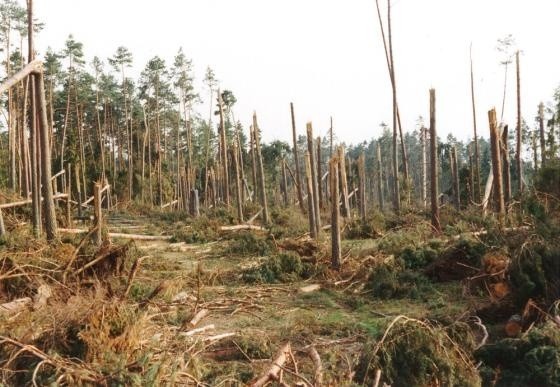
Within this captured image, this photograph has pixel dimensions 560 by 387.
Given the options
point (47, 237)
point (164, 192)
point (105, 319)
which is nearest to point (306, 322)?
point (105, 319)

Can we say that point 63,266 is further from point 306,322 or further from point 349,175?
point 349,175

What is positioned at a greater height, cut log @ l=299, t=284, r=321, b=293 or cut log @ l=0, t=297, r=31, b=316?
cut log @ l=0, t=297, r=31, b=316

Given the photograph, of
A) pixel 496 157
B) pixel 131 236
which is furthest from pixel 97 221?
pixel 496 157

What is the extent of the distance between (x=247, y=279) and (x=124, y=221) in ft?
43.1

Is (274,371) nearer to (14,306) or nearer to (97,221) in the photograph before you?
(14,306)

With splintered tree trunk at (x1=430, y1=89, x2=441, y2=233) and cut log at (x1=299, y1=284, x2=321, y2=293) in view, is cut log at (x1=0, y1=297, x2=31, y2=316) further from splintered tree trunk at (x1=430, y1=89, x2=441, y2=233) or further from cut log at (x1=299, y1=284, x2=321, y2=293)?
splintered tree trunk at (x1=430, y1=89, x2=441, y2=233)

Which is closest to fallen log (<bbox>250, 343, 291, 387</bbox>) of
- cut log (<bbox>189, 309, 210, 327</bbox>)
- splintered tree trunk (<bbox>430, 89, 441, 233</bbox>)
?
cut log (<bbox>189, 309, 210, 327</bbox>)

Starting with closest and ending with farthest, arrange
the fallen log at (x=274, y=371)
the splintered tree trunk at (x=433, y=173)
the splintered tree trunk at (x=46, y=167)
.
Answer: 1. the fallen log at (x=274, y=371)
2. the splintered tree trunk at (x=46, y=167)
3. the splintered tree trunk at (x=433, y=173)

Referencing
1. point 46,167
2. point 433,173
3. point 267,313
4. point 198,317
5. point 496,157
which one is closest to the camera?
point 198,317

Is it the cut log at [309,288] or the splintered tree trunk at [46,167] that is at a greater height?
the splintered tree trunk at [46,167]

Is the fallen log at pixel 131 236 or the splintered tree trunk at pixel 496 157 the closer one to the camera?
the splintered tree trunk at pixel 496 157

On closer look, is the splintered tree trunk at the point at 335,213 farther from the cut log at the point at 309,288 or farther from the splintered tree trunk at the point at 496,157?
the splintered tree trunk at the point at 496,157

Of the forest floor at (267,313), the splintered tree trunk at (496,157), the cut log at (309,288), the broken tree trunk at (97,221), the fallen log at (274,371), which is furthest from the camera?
the splintered tree trunk at (496,157)

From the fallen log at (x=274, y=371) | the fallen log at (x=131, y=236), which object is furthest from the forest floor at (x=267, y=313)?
the fallen log at (x=131, y=236)
